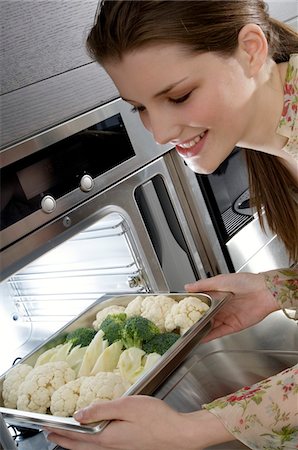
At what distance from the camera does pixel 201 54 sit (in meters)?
1.16

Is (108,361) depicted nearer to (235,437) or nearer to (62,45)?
(235,437)

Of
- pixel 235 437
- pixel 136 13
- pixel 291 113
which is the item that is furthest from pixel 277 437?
pixel 136 13

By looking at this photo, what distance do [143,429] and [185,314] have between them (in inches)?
11.4

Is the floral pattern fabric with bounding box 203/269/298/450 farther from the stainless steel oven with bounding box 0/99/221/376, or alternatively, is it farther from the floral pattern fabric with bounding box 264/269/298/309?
the stainless steel oven with bounding box 0/99/221/376

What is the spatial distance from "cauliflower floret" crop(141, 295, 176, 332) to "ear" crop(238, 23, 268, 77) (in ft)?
1.71

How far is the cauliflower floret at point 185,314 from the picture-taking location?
4.17ft

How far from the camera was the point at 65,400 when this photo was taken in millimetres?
1145

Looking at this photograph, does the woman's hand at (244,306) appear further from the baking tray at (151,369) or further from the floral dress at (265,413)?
the floral dress at (265,413)

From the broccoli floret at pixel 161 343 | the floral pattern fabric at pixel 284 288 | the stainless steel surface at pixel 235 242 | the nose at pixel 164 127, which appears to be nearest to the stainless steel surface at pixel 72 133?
the stainless steel surface at pixel 235 242

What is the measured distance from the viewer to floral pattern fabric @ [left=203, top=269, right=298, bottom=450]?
1.11m

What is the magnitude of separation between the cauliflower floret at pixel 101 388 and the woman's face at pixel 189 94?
472 mm

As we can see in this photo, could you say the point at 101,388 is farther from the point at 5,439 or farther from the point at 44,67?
the point at 44,67

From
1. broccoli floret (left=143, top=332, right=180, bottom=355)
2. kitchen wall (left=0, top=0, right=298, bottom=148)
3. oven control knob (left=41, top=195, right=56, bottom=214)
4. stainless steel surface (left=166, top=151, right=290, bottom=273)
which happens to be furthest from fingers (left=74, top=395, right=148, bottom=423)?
stainless steel surface (left=166, top=151, right=290, bottom=273)

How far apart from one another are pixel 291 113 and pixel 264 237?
0.73m
